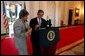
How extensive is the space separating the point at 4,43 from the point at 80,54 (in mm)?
2077

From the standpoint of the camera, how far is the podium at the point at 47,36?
325 centimetres

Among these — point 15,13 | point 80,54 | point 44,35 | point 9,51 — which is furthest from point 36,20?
point 15,13

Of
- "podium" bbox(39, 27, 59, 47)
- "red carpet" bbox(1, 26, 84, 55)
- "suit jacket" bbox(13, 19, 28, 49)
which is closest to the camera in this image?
"suit jacket" bbox(13, 19, 28, 49)

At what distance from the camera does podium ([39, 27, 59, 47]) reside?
3.25m

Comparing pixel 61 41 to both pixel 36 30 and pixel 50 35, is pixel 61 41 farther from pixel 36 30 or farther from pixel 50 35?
pixel 36 30

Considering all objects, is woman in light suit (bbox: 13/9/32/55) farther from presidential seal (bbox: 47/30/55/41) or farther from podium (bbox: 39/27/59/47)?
presidential seal (bbox: 47/30/55/41)

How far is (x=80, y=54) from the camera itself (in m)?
4.74

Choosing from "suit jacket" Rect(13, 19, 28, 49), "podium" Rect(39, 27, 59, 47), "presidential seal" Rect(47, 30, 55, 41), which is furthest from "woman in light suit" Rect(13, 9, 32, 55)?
"presidential seal" Rect(47, 30, 55, 41)

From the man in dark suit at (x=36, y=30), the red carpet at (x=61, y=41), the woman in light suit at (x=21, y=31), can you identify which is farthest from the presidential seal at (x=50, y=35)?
the red carpet at (x=61, y=41)

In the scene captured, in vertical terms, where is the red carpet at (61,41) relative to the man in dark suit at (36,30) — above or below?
below

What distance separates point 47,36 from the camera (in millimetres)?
3311

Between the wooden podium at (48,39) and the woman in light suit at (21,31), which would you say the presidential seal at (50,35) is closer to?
the wooden podium at (48,39)

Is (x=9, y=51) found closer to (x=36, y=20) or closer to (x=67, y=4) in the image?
(x=36, y=20)

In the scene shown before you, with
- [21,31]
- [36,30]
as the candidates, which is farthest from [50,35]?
[21,31]
